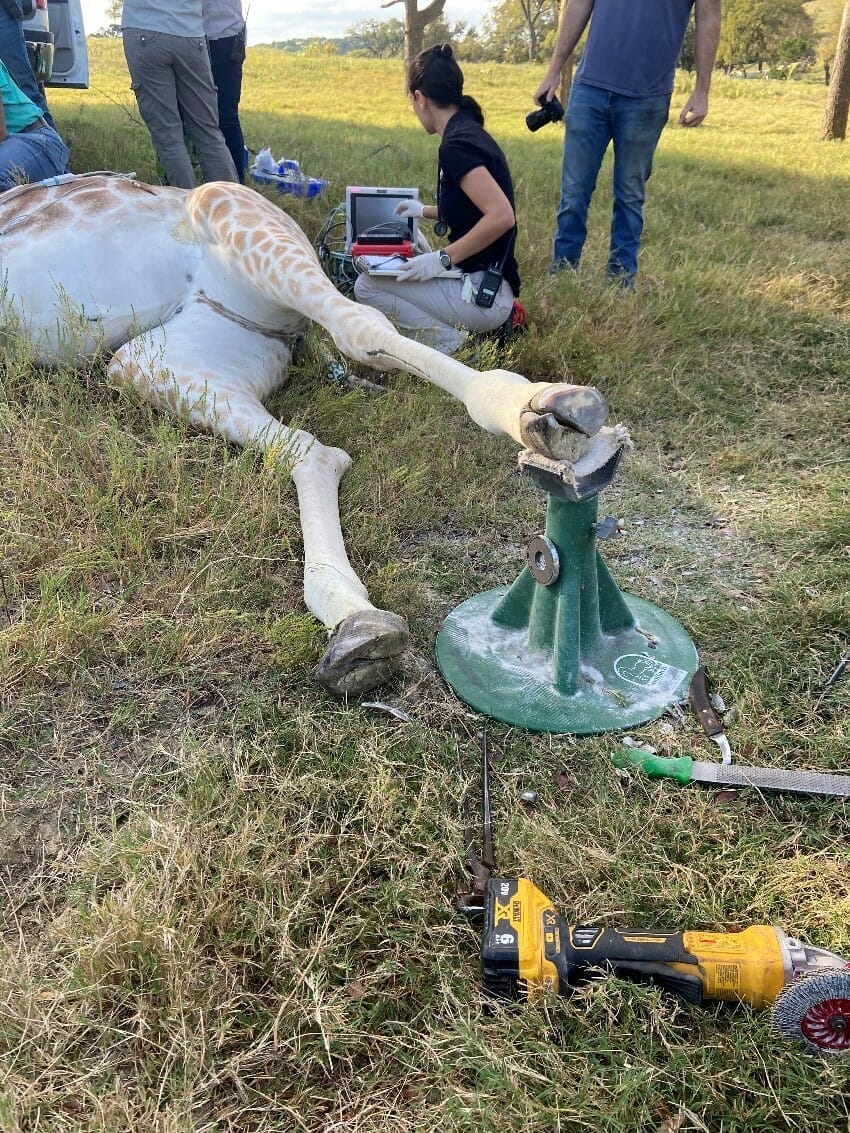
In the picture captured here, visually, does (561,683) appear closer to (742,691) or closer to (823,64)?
(742,691)

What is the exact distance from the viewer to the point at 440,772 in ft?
6.17

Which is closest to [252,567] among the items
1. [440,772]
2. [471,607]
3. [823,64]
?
[471,607]

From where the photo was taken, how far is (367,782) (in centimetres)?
182

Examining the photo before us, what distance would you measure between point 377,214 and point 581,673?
3186mm

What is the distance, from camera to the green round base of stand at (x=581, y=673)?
6.75 feet

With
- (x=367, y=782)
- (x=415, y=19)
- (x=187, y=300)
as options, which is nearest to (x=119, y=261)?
(x=187, y=300)

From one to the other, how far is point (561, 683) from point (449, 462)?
128cm

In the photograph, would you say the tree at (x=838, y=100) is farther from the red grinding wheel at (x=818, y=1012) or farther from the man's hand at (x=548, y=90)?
the red grinding wheel at (x=818, y=1012)

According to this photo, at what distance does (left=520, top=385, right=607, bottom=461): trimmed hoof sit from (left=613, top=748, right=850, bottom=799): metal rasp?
0.72m

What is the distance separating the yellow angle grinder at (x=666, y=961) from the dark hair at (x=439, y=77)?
360 centimetres

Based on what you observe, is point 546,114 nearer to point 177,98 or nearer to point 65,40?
point 177,98

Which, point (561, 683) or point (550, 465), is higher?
point (550, 465)

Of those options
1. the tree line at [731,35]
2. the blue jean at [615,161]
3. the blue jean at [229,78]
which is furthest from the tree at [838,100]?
the tree line at [731,35]

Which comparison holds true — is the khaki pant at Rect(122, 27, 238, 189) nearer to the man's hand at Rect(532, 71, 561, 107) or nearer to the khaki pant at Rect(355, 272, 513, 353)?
the khaki pant at Rect(355, 272, 513, 353)
